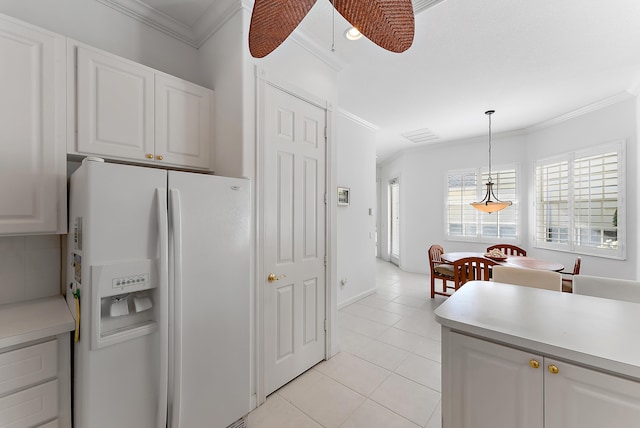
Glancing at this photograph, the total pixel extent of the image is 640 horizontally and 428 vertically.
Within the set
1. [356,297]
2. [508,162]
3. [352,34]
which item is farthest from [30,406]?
[508,162]

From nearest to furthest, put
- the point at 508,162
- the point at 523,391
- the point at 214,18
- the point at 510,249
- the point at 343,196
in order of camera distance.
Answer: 1. the point at 523,391
2. the point at 214,18
3. the point at 343,196
4. the point at 510,249
5. the point at 508,162

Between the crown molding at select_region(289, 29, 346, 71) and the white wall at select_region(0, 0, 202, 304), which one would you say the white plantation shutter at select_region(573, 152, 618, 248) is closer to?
the crown molding at select_region(289, 29, 346, 71)

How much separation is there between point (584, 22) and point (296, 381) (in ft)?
12.1

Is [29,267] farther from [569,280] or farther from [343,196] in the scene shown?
[569,280]

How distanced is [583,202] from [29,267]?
6098 millimetres

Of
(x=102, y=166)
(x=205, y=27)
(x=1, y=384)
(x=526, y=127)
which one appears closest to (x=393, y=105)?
(x=205, y=27)

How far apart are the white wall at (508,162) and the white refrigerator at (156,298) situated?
4743 mm

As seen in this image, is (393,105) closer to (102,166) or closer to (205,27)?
(205,27)

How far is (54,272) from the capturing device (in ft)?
5.54

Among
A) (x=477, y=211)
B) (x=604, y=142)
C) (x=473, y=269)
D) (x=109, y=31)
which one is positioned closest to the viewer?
(x=109, y=31)

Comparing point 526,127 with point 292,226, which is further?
point 526,127

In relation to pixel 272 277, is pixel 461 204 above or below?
above

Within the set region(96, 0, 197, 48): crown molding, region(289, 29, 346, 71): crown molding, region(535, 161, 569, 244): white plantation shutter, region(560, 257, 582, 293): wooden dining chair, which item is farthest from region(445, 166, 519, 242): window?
region(96, 0, 197, 48): crown molding

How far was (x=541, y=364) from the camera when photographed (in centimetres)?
105
